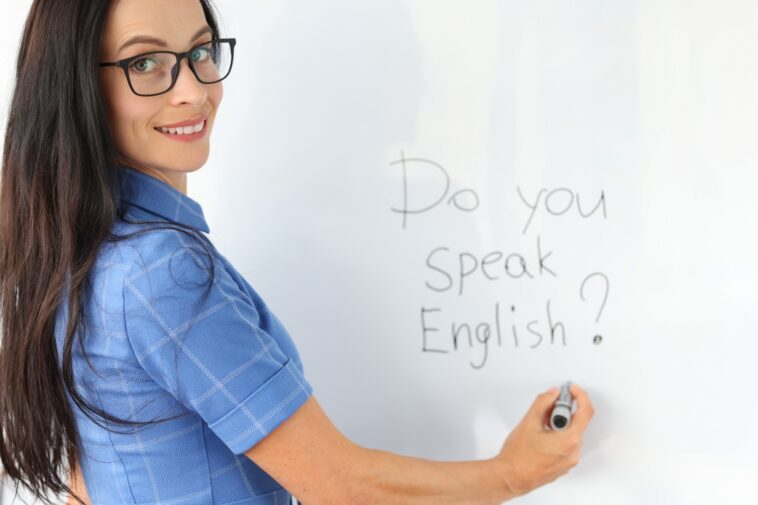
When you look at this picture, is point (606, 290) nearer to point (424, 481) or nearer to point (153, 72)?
point (424, 481)

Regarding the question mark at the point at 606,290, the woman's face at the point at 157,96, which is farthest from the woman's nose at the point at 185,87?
the question mark at the point at 606,290

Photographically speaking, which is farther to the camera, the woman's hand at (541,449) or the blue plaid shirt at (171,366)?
the woman's hand at (541,449)

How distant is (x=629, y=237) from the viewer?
77 centimetres

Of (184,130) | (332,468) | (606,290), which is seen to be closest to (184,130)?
(184,130)

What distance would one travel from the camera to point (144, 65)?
25.0 inches

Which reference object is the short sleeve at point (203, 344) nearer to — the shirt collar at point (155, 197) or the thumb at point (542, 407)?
the shirt collar at point (155, 197)

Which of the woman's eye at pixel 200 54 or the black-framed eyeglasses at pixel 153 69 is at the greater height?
the woman's eye at pixel 200 54

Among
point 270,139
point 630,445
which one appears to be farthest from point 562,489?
point 270,139

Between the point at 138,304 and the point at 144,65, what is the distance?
0.19m

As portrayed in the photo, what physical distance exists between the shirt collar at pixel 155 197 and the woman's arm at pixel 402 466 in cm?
20

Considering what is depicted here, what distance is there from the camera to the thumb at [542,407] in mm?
791

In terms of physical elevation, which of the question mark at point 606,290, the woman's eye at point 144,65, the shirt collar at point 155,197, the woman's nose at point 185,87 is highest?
the woman's eye at point 144,65

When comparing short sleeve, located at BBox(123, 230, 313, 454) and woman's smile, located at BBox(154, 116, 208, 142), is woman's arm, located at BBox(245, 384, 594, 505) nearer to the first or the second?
short sleeve, located at BBox(123, 230, 313, 454)

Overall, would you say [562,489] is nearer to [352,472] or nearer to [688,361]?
[688,361]
